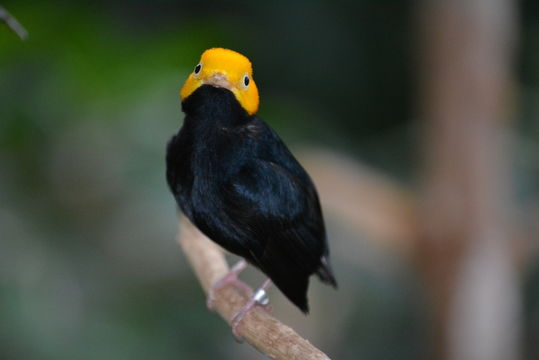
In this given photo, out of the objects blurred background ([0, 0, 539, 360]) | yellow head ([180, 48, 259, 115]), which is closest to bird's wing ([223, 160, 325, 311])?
yellow head ([180, 48, 259, 115])

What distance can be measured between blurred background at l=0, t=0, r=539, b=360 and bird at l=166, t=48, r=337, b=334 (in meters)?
1.73

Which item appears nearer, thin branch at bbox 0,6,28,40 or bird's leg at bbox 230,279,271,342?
thin branch at bbox 0,6,28,40

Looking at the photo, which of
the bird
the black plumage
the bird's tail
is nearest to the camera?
the bird

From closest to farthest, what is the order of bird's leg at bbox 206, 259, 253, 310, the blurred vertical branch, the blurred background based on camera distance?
bird's leg at bbox 206, 259, 253, 310 < the blurred background < the blurred vertical branch

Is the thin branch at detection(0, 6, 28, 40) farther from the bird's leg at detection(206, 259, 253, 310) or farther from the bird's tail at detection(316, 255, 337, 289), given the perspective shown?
the bird's tail at detection(316, 255, 337, 289)

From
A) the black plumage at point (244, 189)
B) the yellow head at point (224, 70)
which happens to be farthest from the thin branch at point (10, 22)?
the black plumage at point (244, 189)

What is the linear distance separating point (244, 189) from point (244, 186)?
1 cm

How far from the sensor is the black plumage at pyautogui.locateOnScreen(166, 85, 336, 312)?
3.01m

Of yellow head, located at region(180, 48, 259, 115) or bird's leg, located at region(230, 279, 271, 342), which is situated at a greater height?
yellow head, located at region(180, 48, 259, 115)

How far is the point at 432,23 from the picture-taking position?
5473 mm

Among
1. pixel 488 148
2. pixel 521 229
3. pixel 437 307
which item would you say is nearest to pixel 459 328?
pixel 437 307

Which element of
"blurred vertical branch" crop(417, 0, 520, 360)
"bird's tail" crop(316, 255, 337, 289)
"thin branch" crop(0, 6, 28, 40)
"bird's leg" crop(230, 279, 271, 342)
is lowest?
"bird's leg" crop(230, 279, 271, 342)

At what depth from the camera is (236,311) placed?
3486 millimetres

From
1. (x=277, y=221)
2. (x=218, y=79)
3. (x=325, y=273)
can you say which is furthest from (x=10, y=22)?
(x=325, y=273)
